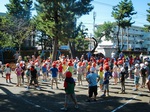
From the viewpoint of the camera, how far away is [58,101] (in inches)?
517

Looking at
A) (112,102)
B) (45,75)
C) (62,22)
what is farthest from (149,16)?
(112,102)

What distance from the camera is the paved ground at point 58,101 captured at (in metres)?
11.5

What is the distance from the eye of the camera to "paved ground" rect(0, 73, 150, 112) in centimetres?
1155

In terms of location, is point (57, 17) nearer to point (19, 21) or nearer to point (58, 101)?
point (19, 21)

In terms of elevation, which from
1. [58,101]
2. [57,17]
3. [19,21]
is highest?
[19,21]

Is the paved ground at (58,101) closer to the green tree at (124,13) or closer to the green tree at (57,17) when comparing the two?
the green tree at (57,17)

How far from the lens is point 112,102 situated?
42.9 feet

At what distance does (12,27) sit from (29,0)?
11.6 metres

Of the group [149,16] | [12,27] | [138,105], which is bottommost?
[138,105]

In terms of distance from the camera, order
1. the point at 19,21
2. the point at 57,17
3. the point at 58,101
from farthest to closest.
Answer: the point at 19,21, the point at 57,17, the point at 58,101

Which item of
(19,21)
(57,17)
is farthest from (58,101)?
(19,21)

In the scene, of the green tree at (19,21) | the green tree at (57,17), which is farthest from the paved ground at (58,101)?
the green tree at (19,21)

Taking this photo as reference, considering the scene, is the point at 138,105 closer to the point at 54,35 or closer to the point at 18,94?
the point at 18,94

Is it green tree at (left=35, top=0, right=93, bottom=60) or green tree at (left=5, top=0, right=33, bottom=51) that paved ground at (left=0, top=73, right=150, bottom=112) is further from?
green tree at (left=5, top=0, right=33, bottom=51)
